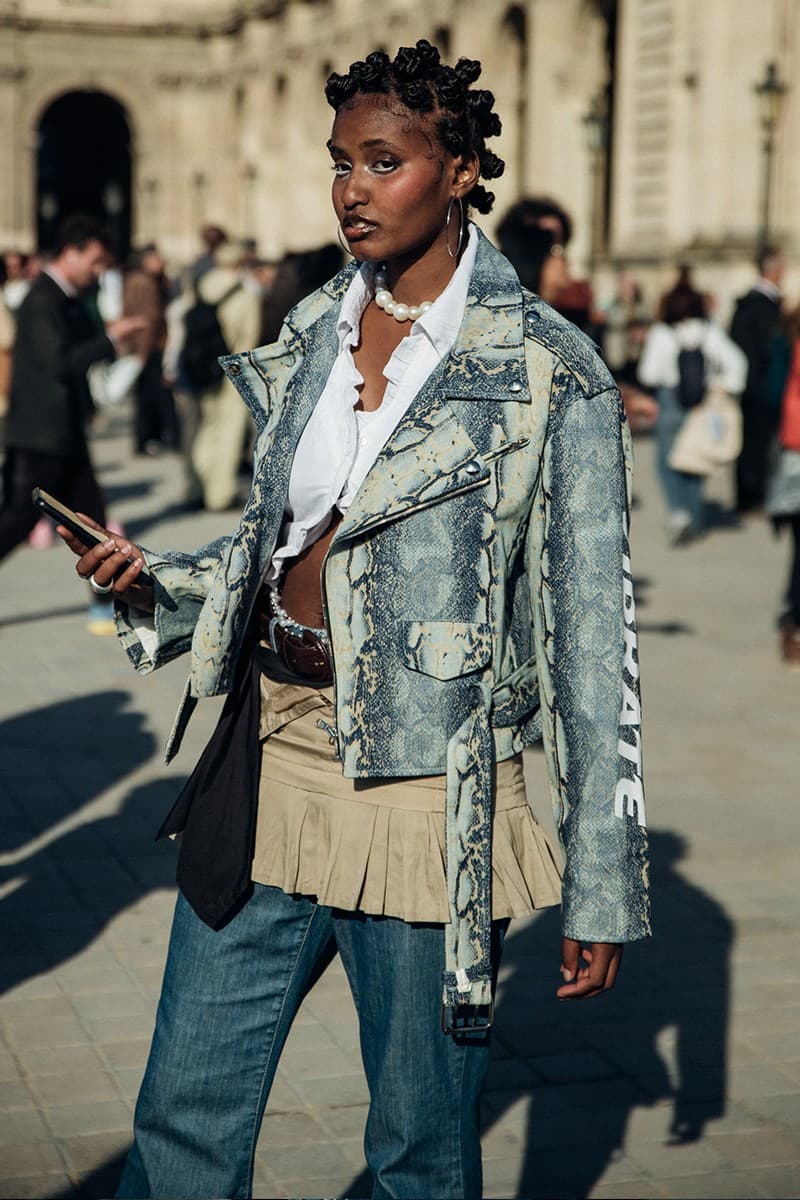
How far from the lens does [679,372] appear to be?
12289 millimetres

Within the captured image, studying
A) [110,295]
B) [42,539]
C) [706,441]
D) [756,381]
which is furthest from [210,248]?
[110,295]

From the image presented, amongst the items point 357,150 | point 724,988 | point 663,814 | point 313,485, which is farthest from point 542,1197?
point 663,814

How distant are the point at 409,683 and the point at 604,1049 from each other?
2064 mm

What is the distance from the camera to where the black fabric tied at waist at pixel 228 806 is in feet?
8.47

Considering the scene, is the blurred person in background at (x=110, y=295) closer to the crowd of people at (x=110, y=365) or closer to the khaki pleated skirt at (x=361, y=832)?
the crowd of people at (x=110, y=365)

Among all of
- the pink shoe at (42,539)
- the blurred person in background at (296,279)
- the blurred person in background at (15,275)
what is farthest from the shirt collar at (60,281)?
the blurred person in background at (15,275)

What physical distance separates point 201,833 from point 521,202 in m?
4.89

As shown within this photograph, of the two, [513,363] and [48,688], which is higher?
[513,363]

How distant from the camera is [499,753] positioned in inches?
99.9

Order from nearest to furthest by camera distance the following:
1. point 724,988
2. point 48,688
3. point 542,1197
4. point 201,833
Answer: point 201,833 → point 542,1197 → point 724,988 → point 48,688

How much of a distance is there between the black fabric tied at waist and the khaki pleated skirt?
0.02 m

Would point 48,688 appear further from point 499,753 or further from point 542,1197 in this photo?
point 499,753

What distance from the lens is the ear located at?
2568 millimetres

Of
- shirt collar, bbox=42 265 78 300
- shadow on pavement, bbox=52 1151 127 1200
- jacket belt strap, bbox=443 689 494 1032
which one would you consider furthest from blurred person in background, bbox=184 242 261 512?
jacket belt strap, bbox=443 689 494 1032
